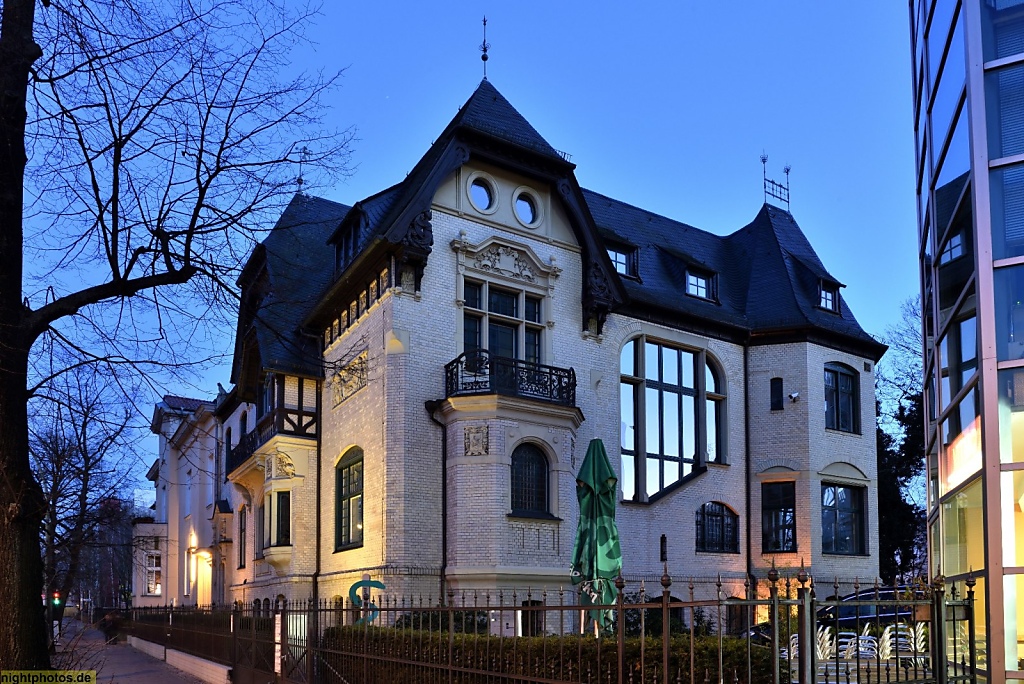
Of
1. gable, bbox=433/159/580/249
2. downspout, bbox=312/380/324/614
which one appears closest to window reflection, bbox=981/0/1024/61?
gable, bbox=433/159/580/249

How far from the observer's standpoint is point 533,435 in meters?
22.2

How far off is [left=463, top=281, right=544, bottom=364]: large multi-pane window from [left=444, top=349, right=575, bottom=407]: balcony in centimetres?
75

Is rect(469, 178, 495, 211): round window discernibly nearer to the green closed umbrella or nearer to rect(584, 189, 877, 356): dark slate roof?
rect(584, 189, 877, 356): dark slate roof

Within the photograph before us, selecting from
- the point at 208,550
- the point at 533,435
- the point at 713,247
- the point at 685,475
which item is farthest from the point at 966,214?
the point at 208,550

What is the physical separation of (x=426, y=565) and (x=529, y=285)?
271 inches

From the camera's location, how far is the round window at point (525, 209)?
24120 millimetres

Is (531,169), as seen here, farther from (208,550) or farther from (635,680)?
(208,550)

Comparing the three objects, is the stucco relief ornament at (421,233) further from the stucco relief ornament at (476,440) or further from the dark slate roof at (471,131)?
the stucco relief ornament at (476,440)

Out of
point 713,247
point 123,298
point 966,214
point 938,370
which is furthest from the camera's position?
point 713,247

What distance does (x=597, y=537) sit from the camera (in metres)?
17.5

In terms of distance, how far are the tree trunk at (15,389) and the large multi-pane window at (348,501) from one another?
15.5 meters

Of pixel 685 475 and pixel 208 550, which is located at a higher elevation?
pixel 685 475

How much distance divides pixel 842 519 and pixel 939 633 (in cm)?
2103

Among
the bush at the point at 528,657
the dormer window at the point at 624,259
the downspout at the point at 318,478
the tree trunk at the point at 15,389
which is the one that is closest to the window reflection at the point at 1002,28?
the bush at the point at 528,657
